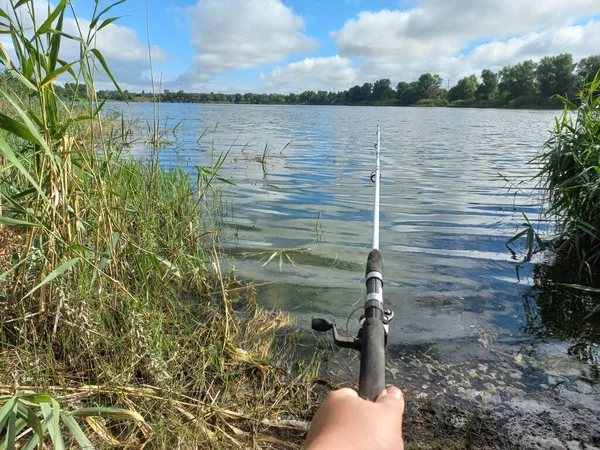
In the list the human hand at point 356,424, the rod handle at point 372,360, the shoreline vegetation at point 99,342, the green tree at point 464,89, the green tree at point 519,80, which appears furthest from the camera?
the green tree at point 464,89

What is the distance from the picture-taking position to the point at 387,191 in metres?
10.4

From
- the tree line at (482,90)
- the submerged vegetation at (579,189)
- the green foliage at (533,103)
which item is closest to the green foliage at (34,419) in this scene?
the submerged vegetation at (579,189)

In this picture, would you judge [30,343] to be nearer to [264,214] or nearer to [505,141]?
[264,214]

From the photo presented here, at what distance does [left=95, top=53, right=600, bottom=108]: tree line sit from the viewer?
7425 centimetres

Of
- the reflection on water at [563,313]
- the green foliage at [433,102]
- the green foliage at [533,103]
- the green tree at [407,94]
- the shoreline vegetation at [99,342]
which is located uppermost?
the green tree at [407,94]

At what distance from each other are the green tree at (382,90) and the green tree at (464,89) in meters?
16.3

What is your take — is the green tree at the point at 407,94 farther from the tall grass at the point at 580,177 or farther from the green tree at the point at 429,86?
the tall grass at the point at 580,177

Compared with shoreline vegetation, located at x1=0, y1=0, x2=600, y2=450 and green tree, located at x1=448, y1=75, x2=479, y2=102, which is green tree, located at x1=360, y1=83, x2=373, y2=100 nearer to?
green tree, located at x1=448, y1=75, x2=479, y2=102

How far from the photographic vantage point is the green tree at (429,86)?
10300 centimetres

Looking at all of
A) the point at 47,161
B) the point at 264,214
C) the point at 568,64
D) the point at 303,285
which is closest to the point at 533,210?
the point at 264,214

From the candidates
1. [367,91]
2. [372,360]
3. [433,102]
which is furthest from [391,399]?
[367,91]

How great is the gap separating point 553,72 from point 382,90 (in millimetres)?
43275

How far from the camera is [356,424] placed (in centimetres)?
114

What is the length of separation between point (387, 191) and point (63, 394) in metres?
8.94
